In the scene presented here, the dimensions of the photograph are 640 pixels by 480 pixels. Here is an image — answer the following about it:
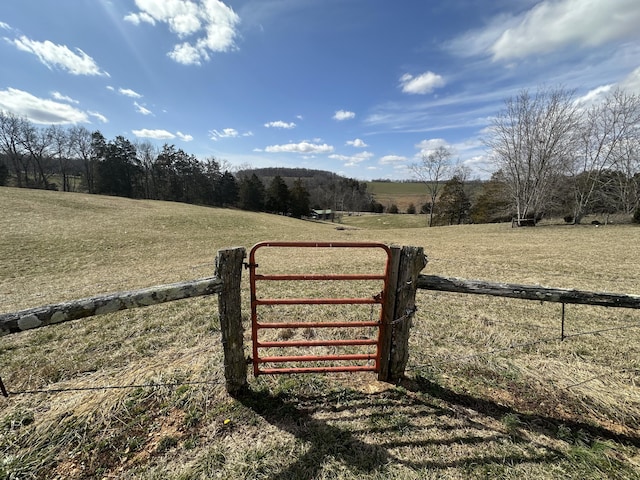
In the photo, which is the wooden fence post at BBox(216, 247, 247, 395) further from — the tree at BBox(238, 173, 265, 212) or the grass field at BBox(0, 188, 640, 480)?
the tree at BBox(238, 173, 265, 212)

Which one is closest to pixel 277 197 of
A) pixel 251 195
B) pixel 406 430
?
pixel 251 195

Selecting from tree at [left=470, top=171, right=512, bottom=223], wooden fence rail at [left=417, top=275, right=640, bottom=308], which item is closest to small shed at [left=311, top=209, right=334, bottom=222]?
tree at [left=470, top=171, right=512, bottom=223]

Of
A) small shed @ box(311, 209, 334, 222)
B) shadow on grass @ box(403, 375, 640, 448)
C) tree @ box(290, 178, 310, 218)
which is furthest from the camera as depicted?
small shed @ box(311, 209, 334, 222)

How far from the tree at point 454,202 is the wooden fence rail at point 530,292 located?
4680cm

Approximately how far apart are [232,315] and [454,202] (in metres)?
49.5

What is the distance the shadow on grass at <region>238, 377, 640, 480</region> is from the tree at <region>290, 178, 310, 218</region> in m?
49.5

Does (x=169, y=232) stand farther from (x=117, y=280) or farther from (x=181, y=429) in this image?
(x=181, y=429)

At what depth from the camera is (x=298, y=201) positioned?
52.4m

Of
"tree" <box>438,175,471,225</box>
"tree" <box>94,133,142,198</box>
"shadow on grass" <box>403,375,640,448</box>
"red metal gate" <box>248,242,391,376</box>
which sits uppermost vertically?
"tree" <box>94,133,142,198</box>

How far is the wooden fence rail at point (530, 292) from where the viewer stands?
296 cm

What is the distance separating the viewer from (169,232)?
19.6m

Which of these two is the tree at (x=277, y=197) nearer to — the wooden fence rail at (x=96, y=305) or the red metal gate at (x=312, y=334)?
the red metal gate at (x=312, y=334)

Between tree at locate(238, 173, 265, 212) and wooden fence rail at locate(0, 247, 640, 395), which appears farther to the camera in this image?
tree at locate(238, 173, 265, 212)

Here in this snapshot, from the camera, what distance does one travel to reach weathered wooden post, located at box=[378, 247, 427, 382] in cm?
295
